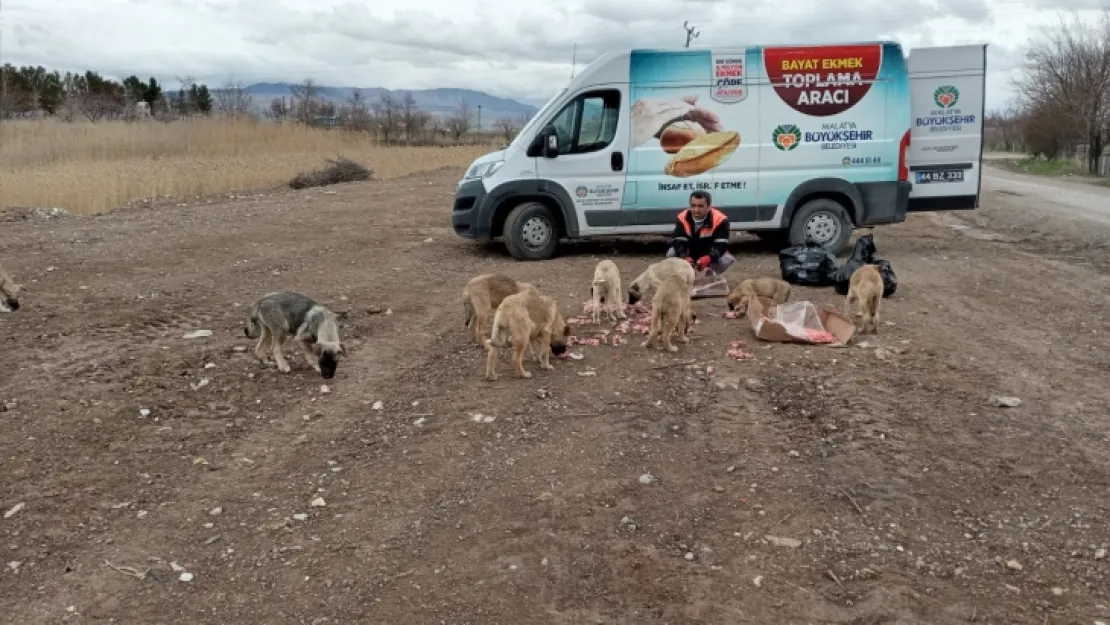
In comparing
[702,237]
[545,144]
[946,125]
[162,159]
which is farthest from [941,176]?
[162,159]

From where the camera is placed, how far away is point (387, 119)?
2347 inches

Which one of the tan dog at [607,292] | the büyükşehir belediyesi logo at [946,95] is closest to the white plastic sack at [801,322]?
the tan dog at [607,292]

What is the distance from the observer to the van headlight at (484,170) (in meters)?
12.0

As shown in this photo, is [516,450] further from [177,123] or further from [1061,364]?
[177,123]

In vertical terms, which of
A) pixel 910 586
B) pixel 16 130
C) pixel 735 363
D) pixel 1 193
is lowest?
pixel 910 586

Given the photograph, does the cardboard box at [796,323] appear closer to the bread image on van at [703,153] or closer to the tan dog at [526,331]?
the tan dog at [526,331]

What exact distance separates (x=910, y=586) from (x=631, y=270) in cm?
782

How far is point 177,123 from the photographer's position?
34.0 meters

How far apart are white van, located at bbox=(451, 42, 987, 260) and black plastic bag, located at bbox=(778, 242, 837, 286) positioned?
1719mm

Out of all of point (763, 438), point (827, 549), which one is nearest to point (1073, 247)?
point (763, 438)

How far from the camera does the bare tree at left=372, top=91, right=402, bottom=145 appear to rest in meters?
56.2

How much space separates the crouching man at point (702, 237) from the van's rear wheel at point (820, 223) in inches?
102

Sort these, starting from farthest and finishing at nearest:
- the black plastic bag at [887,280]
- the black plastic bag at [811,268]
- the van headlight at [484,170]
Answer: the van headlight at [484,170], the black plastic bag at [811,268], the black plastic bag at [887,280]

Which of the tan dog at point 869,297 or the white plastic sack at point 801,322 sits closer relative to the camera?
the white plastic sack at point 801,322
